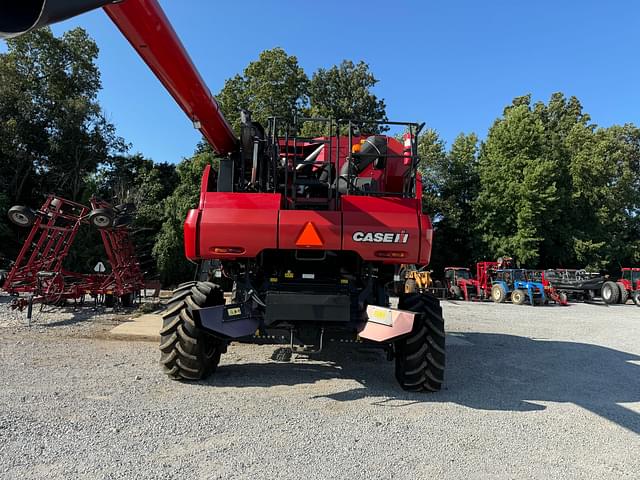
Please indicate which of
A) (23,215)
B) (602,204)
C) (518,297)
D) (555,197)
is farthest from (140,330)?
(602,204)

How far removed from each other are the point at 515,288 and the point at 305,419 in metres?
20.0

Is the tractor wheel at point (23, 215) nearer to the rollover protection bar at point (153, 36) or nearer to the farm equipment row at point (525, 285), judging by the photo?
the rollover protection bar at point (153, 36)

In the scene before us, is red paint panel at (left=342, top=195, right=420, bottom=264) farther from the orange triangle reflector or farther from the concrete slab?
the concrete slab

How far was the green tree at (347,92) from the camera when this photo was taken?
34375 mm

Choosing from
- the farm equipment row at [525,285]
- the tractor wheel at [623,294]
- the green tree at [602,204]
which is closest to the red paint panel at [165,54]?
the farm equipment row at [525,285]

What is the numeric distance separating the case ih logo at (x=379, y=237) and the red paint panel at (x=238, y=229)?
2.98 ft

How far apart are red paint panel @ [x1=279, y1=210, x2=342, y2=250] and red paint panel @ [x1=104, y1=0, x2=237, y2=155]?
140 cm

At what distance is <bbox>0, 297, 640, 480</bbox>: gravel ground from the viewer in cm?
317

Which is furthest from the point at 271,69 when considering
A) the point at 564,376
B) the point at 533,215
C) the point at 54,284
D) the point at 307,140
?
the point at 564,376

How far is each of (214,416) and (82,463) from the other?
1200 millimetres

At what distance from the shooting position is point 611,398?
17.3ft

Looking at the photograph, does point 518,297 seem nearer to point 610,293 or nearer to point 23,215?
point 610,293

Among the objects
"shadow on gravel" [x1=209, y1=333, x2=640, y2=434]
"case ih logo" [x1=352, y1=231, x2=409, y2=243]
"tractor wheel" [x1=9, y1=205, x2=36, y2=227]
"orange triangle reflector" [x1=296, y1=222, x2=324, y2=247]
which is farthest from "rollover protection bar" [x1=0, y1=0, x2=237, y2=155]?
"tractor wheel" [x1=9, y1=205, x2=36, y2=227]

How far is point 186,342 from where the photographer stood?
496 centimetres
